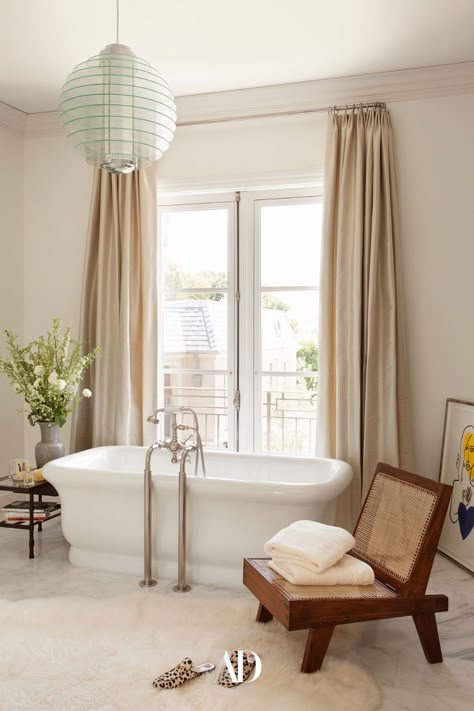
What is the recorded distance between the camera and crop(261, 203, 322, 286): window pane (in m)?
4.13

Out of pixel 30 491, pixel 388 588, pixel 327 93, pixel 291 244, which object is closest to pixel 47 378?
pixel 30 491

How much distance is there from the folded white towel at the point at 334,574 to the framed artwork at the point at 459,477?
A: 1194 millimetres

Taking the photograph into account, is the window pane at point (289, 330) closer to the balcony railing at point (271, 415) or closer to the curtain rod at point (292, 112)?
the balcony railing at point (271, 415)

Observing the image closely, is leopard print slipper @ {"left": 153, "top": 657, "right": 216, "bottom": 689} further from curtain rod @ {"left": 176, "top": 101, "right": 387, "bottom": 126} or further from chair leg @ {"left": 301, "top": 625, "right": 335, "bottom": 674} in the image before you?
curtain rod @ {"left": 176, "top": 101, "right": 387, "bottom": 126}

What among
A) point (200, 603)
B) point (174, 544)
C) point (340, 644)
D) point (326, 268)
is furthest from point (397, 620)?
point (326, 268)

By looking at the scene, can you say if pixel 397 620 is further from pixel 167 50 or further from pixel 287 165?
pixel 167 50

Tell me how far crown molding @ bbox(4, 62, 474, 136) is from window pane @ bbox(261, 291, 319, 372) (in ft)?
3.92

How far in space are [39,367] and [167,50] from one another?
6.43ft

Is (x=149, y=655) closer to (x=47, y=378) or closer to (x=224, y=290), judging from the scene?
(x=47, y=378)

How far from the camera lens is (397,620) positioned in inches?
111

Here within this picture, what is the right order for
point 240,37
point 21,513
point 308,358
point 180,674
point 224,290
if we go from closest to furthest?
point 180,674, point 240,37, point 21,513, point 308,358, point 224,290

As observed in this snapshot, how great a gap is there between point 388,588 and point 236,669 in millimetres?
657

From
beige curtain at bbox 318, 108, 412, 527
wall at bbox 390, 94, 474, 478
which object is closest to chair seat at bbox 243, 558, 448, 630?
beige curtain at bbox 318, 108, 412, 527

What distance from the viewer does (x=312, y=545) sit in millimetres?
2449
